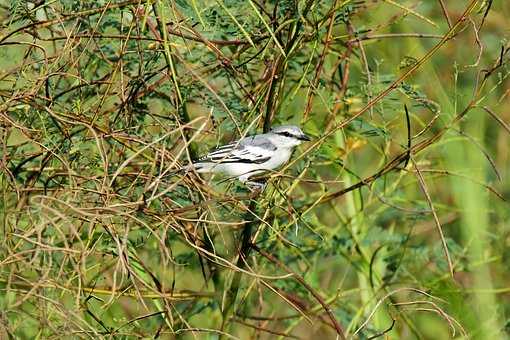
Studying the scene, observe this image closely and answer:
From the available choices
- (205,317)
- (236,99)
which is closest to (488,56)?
(205,317)

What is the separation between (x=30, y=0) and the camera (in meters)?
3.25

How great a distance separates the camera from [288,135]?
379cm

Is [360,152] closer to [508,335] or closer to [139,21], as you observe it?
[508,335]

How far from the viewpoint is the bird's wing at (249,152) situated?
3.60 metres

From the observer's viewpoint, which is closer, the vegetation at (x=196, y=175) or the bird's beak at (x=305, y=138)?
the vegetation at (x=196, y=175)

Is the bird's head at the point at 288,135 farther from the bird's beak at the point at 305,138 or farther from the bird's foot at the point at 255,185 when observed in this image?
the bird's foot at the point at 255,185

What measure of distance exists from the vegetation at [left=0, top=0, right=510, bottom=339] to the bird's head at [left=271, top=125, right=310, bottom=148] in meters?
0.07

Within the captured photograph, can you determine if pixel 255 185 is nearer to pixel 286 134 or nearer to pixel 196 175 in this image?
pixel 286 134

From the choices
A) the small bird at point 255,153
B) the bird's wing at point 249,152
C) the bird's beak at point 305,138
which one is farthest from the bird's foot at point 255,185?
the bird's beak at point 305,138

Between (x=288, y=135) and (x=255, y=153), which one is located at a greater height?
(x=288, y=135)

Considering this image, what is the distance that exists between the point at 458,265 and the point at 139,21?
2.08m

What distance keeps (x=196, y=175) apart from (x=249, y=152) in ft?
3.45

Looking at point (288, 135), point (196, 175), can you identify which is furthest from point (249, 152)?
point (196, 175)

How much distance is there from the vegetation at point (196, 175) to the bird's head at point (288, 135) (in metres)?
0.07
